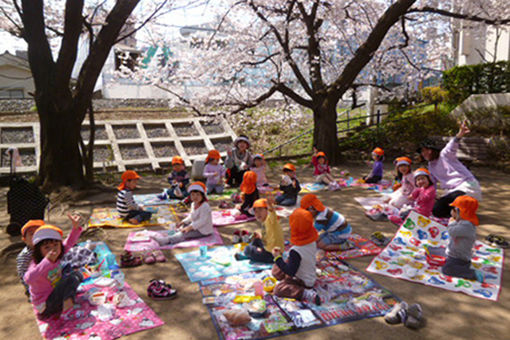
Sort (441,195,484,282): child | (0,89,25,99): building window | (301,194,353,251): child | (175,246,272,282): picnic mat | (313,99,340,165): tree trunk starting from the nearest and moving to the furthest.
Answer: (441,195,484,282): child < (175,246,272,282): picnic mat < (301,194,353,251): child < (313,99,340,165): tree trunk < (0,89,25,99): building window

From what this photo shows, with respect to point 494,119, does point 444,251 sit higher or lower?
lower

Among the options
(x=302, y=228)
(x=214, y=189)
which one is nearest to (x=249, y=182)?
(x=214, y=189)

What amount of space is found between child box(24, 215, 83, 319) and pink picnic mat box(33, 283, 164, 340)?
0.14 meters

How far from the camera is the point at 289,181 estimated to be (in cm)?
827

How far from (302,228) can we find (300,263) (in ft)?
1.44

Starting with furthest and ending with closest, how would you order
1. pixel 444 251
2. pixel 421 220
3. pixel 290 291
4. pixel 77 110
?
pixel 77 110
pixel 421 220
pixel 444 251
pixel 290 291

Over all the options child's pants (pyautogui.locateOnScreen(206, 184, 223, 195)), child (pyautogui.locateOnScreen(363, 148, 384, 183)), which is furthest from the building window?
child (pyautogui.locateOnScreen(363, 148, 384, 183))

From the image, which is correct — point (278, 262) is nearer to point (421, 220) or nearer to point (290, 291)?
point (290, 291)

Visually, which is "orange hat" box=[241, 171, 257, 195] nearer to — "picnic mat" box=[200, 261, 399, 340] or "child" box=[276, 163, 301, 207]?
"child" box=[276, 163, 301, 207]

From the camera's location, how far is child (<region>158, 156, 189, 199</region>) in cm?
916

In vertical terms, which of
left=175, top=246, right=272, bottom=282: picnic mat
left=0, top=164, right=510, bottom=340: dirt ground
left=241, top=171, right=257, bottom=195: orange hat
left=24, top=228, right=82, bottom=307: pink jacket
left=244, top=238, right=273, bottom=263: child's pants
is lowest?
left=0, top=164, right=510, bottom=340: dirt ground

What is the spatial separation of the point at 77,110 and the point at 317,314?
794 centimetres

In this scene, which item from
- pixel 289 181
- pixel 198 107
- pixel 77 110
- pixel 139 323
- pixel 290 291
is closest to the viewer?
pixel 139 323

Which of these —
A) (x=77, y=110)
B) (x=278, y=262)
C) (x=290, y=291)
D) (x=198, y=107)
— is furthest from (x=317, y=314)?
(x=198, y=107)
